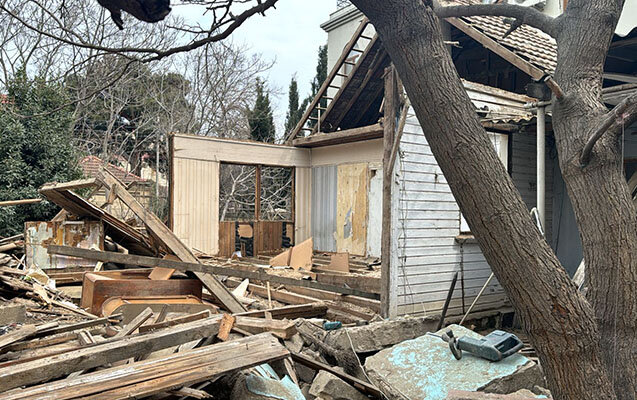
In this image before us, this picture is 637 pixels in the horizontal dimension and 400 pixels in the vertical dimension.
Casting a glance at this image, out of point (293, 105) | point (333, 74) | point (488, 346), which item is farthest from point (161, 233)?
point (293, 105)

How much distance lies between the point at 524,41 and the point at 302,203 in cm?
708

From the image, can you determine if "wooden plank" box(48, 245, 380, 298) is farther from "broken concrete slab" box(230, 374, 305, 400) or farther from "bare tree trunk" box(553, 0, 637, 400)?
"bare tree trunk" box(553, 0, 637, 400)

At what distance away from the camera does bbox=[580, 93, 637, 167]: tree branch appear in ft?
8.45

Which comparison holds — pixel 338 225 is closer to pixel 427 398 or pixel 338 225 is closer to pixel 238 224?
pixel 238 224

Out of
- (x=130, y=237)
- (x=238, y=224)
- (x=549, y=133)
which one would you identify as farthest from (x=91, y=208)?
(x=549, y=133)

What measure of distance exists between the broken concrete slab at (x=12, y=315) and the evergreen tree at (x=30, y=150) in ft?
29.8

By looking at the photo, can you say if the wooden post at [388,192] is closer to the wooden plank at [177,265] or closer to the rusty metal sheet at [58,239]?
the wooden plank at [177,265]

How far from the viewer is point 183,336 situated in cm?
404

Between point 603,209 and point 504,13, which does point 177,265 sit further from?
point 603,209

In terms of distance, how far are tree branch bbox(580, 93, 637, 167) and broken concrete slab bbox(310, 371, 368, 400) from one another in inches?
112

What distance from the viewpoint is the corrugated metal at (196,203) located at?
11.4m

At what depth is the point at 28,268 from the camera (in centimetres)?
773

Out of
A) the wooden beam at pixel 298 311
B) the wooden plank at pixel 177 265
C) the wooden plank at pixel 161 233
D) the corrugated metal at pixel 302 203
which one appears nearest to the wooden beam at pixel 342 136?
the corrugated metal at pixel 302 203

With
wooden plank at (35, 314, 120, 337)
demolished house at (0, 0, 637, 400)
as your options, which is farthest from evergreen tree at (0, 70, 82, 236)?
wooden plank at (35, 314, 120, 337)
